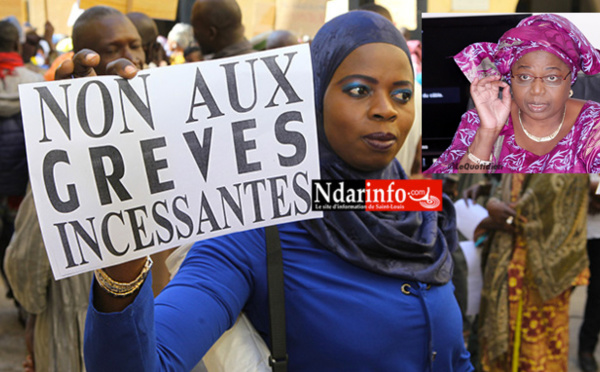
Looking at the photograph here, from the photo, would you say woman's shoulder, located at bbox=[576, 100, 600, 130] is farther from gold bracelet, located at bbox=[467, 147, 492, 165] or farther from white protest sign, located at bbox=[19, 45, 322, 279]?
white protest sign, located at bbox=[19, 45, 322, 279]

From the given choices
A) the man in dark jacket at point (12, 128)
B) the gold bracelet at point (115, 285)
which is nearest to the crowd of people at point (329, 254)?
the gold bracelet at point (115, 285)

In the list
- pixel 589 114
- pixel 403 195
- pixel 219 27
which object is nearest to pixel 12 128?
pixel 219 27

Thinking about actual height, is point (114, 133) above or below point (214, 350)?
above

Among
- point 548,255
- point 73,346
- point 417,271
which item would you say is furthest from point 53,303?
point 548,255

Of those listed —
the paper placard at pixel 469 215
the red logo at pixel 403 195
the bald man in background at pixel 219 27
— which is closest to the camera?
the red logo at pixel 403 195

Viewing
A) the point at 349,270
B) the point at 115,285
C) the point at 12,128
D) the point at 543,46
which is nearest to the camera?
the point at 115,285

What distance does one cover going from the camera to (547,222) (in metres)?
2.79

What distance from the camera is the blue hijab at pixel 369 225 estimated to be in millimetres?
1317

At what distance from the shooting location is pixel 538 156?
158 cm

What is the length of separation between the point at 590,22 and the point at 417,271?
2.24 ft

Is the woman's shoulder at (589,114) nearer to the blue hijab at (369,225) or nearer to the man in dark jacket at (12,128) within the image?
the blue hijab at (369,225)

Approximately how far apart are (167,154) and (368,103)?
0.48 metres

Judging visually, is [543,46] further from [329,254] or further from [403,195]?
[329,254]

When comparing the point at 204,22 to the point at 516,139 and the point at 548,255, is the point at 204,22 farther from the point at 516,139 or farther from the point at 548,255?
the point at 548,255
